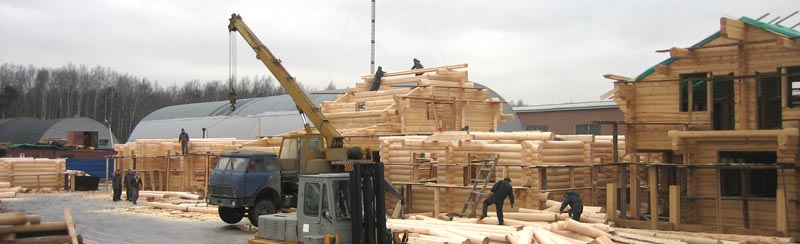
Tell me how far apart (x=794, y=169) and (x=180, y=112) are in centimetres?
5355

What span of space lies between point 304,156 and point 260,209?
3349 mm

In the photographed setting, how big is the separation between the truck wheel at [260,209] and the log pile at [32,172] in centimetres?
2245

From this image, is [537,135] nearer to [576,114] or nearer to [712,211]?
[712,211]

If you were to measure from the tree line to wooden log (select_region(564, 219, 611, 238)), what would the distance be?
294ft

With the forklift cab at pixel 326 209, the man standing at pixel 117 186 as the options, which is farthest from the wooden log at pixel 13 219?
the man standing at pixel 117 186

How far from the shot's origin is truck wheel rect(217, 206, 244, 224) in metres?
23.2

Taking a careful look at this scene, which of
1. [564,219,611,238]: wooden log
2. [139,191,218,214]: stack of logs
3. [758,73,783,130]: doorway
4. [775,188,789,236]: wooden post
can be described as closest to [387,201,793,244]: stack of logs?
[564,219,611,238]: wooden log

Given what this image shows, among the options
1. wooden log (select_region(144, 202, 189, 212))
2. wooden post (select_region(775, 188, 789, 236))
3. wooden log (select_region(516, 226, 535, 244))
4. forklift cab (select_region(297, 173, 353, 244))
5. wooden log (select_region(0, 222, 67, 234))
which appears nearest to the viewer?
forklift cab (select_region(297, 173, 353, 244))

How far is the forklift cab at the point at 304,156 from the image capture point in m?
25.7

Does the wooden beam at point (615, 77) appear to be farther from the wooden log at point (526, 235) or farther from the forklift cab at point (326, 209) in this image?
the forklift cab at point (326, 209)

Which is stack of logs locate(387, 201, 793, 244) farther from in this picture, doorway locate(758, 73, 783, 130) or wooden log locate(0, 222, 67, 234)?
wooden log locate(0, 222, 67, 234)

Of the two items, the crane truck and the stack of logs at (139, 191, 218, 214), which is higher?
the crane truck

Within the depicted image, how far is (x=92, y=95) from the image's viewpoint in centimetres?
11162

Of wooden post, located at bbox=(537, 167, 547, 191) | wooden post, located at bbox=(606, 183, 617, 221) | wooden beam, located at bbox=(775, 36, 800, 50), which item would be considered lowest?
wooden post, located at bbox=(606, 183, 617, 221)
